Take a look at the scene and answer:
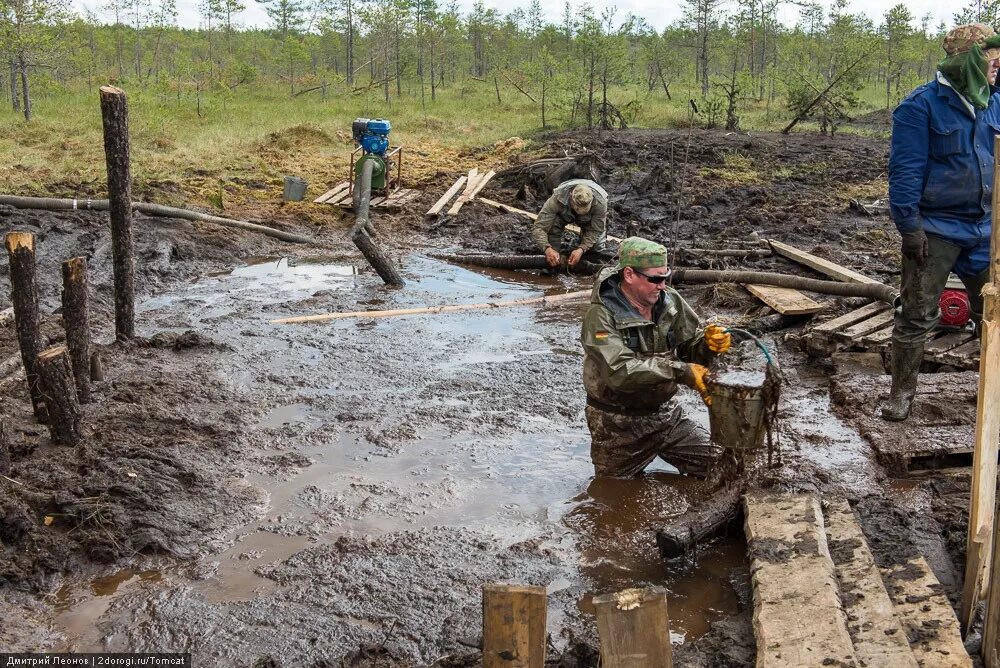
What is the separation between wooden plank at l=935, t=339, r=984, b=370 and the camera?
655 centimetres

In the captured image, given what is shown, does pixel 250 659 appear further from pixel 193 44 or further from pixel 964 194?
pixel 193 44

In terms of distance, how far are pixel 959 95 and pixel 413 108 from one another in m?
24.9

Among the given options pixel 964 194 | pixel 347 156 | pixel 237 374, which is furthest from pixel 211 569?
pixel 347 156

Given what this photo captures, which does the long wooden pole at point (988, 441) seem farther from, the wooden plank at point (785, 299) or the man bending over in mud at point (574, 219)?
the man bending over in mud at point (574, 219)

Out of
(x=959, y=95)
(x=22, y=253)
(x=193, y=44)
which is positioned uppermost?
(x=193, y=44)

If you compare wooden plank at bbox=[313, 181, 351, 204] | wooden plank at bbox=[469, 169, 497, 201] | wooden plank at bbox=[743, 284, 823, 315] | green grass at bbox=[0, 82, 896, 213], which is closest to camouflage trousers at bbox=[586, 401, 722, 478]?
wooden plank at bbox=[743, 284, 823, 315]

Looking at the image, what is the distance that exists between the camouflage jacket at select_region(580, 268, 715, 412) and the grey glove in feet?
4.27

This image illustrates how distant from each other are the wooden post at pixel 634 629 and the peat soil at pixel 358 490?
82cm

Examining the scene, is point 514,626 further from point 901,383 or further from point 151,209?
point 151,209

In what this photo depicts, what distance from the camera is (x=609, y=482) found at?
18.7 ft

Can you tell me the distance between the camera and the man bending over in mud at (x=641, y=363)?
515 centimetres

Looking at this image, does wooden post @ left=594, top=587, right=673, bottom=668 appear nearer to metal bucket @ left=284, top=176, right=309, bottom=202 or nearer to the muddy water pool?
the muddy water pool

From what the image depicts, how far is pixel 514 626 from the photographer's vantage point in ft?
9.80

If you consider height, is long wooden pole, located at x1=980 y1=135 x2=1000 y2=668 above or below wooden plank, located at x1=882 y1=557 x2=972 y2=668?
above
